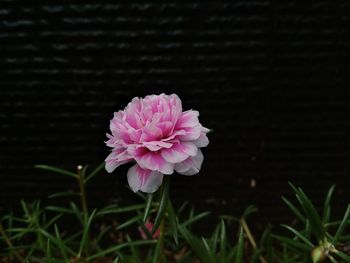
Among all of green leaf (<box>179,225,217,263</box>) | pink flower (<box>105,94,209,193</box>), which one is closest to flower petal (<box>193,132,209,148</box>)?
pink flower (<box>105,94,209,193</box>)

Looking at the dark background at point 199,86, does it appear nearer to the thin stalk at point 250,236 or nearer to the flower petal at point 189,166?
the thin stalk at point 250,236

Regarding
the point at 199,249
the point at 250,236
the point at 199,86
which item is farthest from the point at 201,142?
the point at 250,236

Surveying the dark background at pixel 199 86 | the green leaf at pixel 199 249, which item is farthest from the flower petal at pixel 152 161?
the dark background at pixel 199 86

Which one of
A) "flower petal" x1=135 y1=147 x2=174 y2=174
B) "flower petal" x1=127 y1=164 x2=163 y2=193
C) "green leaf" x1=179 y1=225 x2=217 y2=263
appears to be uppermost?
"flower petal" x1=135 y1=147 x2=174 y2=174

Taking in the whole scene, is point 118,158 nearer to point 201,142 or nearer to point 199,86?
point 201,142

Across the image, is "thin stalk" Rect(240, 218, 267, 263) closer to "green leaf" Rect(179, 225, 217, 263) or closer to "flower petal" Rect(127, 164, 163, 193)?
"green leaf" Rect(179, 225, 217, 263)

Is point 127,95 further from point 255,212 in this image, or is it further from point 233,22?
point 255,212
